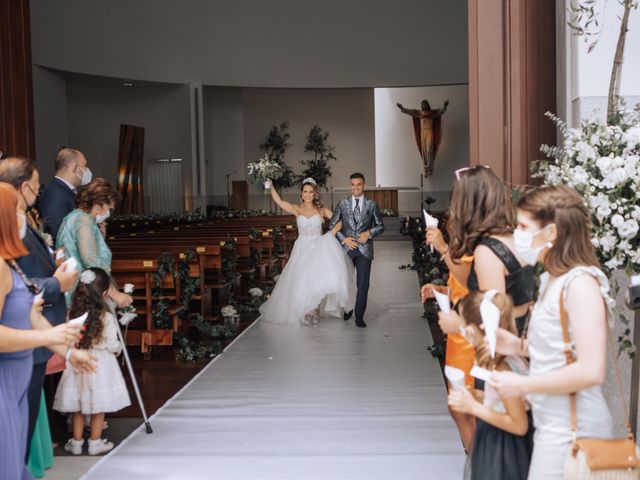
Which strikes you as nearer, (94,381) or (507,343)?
(507,343)

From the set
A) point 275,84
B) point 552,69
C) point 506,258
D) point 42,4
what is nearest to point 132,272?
point 552,69

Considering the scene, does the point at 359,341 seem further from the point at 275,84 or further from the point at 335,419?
the point at 275,84

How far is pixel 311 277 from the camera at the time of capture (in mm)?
8641

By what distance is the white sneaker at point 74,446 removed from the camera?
4406mm

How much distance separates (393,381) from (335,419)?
3.61ft

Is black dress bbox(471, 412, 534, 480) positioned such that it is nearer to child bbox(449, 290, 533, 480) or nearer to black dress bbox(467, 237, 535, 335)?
child bbox(449, 290, 533, 480)

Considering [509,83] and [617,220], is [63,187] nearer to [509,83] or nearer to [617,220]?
[509,83]

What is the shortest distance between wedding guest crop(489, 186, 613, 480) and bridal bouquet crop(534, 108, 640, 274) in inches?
24.1

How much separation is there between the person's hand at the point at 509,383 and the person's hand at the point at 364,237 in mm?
6336

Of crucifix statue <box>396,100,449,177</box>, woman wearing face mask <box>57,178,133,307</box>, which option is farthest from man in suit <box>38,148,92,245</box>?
crucifix statue <box>396,100,449,177</box>

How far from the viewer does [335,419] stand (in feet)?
16.3

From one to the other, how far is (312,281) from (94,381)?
4.42 meters

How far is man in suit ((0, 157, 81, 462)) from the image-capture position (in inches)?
130

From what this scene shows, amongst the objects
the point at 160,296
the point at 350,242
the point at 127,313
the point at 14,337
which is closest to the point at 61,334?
the point at 14,337
